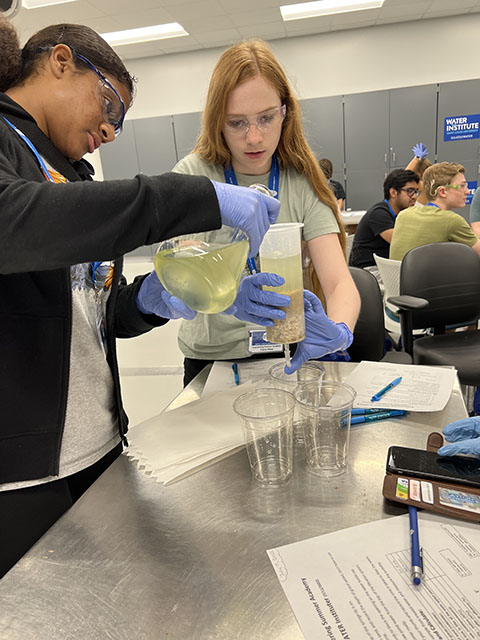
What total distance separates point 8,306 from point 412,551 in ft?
2.44

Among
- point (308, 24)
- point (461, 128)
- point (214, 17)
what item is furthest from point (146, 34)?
point (461, 128)

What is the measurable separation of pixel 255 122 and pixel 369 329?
946mm

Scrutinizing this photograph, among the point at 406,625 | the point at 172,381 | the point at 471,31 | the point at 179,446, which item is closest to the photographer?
the point at 406,625

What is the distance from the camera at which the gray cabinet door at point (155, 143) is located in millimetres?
6848

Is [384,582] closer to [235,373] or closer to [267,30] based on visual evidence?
[235,373]

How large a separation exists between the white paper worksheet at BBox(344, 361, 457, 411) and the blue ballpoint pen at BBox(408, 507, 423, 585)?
0.35 m

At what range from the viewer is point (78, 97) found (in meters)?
Answer: 0.86

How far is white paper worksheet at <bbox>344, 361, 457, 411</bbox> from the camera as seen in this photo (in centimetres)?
102

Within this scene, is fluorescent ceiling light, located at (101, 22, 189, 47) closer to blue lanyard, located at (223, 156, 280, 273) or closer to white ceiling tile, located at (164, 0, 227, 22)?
white ceiling tile, located at (164, 0, 227, 22)

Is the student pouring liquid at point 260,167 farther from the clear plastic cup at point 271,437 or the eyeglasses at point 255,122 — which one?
the clear plastic cup at point 271,437

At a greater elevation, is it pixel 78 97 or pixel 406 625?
pixel 78 97

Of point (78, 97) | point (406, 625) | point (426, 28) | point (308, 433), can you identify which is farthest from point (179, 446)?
point (426, 28)

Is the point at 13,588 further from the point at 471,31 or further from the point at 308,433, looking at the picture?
the point at 471,31

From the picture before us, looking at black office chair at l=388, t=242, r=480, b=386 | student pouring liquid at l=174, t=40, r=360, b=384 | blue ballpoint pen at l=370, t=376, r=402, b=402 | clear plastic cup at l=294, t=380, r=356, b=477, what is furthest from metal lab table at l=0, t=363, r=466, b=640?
black office chair at l=388, t=242, r=480, b=386
